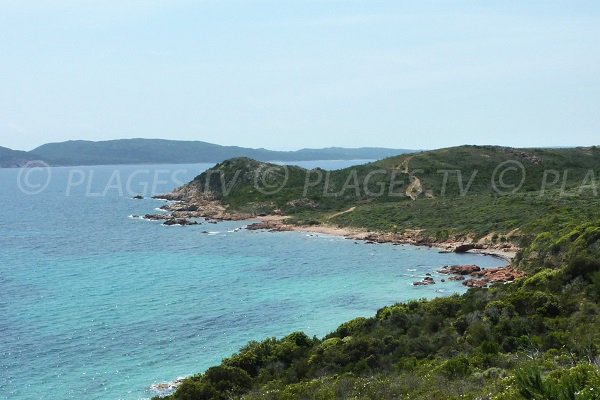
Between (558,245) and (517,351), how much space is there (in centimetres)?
2969

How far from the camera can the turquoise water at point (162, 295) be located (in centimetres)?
3319

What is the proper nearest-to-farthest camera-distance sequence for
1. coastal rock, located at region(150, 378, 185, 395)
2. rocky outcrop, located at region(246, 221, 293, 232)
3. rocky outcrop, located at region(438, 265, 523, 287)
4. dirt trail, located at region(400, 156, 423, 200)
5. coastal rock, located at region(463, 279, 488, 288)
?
coastal rock, located at region(150, 378, 185, 395) → coastal rock, located at region(463, 279, 488, 288) → rocky outcrop, located at region(438, 265, 523, 287) → rocky outcrop, located at region(246, 221, 293, 232) → dirt trail, located at region(400, 156, 423, 200)

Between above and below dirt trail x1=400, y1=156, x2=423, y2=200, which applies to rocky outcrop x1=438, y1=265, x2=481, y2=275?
below

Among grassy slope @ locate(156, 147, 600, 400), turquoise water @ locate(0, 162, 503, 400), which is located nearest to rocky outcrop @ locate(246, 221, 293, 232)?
turquoise water @ locate(0, 162, 503, 400)

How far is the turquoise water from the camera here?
3319 cm

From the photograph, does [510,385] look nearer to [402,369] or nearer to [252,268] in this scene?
[402,369]

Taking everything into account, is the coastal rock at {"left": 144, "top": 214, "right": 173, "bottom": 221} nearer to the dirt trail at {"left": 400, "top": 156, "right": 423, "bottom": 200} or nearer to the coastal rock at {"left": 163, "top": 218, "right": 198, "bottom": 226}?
the coastal rock at {"left": 163, "top": 218, "right": 198, "bottom": 226}

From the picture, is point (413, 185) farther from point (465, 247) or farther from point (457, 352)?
point (457, 352)

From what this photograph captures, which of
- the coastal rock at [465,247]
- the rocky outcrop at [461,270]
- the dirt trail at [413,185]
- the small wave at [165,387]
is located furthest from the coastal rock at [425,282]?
the dirt trail at [413,185]

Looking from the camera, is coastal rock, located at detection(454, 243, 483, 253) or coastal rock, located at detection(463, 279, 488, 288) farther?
coastal rock, located at detection(454, 243, 483, 253)

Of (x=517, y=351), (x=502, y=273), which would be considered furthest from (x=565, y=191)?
(x=517, y=351)

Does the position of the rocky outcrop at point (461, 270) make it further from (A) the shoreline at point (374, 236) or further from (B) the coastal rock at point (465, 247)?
(B) the coastal rock at point (465, 247)

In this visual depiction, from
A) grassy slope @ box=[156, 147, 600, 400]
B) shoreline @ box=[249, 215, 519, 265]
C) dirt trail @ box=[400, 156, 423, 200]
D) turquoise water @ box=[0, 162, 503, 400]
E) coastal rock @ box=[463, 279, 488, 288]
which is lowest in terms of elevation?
turquoise water @ box=[0, 162, 503, 400]

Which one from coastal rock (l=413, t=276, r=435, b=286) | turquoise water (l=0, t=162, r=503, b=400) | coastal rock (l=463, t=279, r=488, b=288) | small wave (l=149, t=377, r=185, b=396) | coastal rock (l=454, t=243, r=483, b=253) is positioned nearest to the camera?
small wave (l=149, t=377, r=185, b=396)
